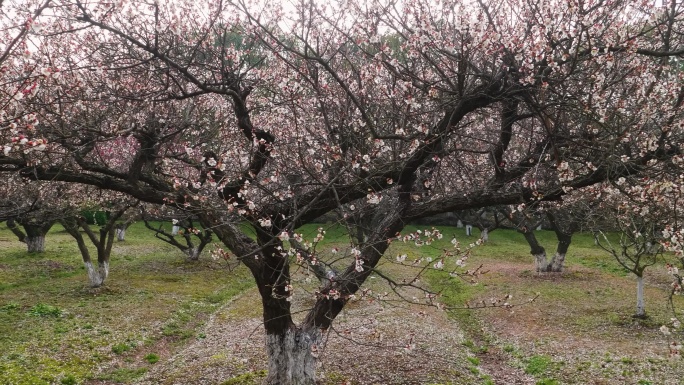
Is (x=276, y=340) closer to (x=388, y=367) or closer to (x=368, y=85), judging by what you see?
(x=388, y=367)

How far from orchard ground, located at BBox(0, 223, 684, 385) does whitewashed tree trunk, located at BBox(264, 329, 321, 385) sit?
4.04 feet

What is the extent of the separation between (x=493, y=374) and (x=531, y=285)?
1284cm

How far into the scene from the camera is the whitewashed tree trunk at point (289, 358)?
11750mm

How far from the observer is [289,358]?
38.6ft

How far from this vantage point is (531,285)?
85.3ft

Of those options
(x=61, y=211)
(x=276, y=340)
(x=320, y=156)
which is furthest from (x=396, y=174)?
(x=61, y=211)

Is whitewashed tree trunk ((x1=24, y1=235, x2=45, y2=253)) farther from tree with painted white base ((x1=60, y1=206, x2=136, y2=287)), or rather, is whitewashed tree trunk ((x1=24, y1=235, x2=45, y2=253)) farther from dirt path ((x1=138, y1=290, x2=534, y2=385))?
dirt path ((x1=138, y1=290, x2=534, y2=385))

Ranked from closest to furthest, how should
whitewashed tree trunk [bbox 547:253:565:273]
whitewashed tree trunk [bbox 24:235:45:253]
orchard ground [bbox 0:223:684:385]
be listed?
orchard ground [bbox 0:223:684:385]
whitewashed tree trunk [bbox 547:253:565:273]
whitewashed tree trunk [bbox 24:235:45:253]

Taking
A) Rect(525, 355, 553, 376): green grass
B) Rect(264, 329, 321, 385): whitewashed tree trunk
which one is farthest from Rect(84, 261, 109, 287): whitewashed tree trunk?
Rect(525, 355, 553, 376): green grass

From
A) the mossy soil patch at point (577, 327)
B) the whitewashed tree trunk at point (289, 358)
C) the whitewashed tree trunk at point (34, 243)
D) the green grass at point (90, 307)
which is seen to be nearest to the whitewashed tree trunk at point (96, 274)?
the green grass at point (90, 307)

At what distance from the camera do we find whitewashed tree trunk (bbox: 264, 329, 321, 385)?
38.5ft

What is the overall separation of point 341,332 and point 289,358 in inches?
216

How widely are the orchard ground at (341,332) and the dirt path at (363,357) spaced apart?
59 mm

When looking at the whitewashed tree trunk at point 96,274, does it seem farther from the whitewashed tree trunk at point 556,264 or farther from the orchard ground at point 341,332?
the whitewashed tree trunk at point 556,264
